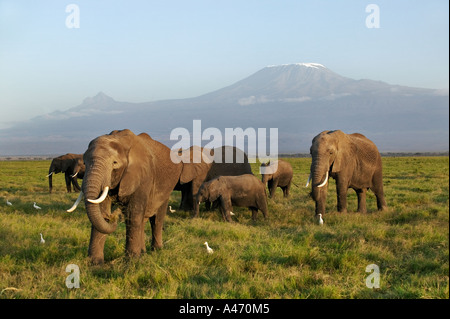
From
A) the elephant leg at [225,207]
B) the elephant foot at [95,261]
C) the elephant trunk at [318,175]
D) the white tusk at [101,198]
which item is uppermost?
the white tusk at [101,198]

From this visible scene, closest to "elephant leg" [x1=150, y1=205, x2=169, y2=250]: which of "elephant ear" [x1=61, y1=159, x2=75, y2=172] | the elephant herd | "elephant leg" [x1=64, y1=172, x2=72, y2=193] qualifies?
the elephant herd

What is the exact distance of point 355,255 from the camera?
757cm

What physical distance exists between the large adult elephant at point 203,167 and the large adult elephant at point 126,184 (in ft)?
17.4

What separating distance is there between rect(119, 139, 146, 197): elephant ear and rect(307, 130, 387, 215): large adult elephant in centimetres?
608

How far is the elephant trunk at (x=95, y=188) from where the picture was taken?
6207mm

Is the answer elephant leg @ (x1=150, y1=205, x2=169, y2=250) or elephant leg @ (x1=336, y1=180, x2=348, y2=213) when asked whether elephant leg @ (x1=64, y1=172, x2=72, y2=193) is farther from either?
elephant leg @ (x1=150, y1=205, x2=169, y2=250)

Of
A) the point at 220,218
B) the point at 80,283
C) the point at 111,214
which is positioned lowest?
the point at 220,218

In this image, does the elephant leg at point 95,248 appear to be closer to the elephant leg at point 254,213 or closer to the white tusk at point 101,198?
the white tusk at point 101,198

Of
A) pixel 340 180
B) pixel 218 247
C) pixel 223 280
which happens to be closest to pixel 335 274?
pixel 223 280

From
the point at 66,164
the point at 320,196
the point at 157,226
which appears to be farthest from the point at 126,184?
the point at 66,164

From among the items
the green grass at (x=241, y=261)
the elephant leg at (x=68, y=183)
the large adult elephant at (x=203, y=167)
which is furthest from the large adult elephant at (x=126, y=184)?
the elephant leg at (x=68, y=183)

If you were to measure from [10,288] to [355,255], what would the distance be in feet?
18.6

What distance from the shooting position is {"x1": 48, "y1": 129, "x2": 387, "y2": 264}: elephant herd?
6.50m
